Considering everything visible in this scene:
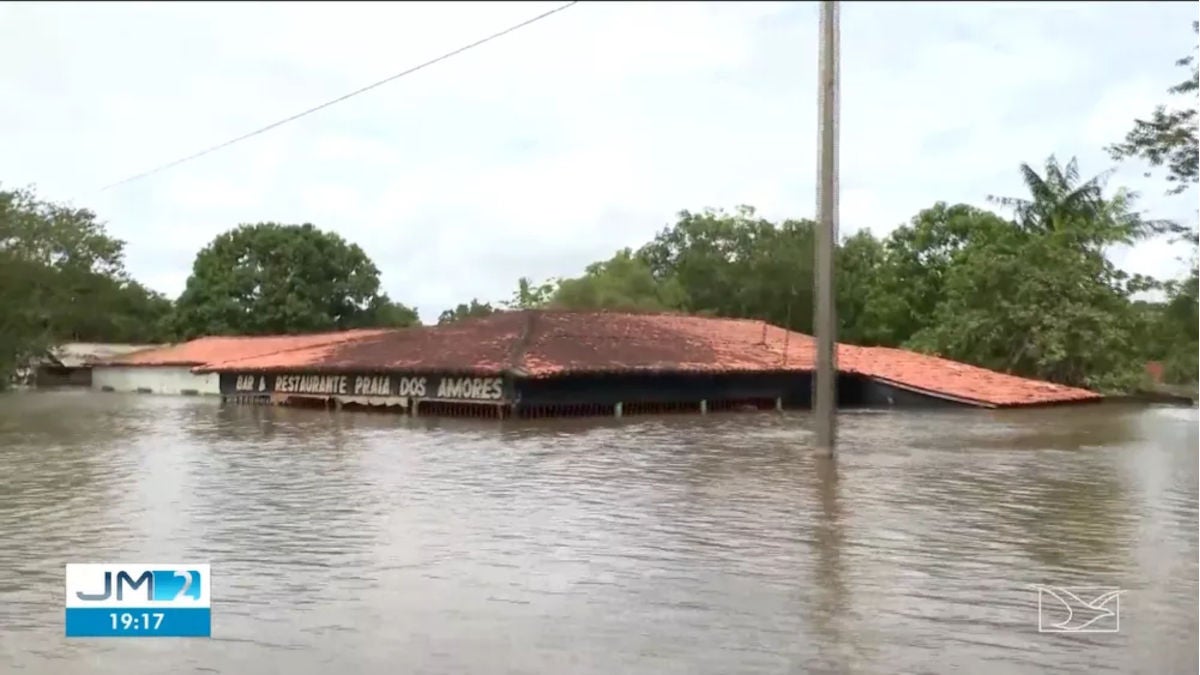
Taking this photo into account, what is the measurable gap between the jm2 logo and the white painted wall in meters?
32.1

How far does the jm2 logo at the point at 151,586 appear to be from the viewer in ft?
15.8

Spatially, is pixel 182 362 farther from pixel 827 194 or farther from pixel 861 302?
pixel 827 194

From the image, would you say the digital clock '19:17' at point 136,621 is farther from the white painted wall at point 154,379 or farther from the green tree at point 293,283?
the green tree at point 293,283

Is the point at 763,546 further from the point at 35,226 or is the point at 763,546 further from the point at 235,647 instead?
the point at 35,226

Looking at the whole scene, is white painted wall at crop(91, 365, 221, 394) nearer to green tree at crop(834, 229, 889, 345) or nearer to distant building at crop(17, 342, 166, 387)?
distant building at crop(17, 342, 166, 387)

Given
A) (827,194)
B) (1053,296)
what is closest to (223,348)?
(1053,296)

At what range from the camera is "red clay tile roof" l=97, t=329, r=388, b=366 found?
31.5 metres

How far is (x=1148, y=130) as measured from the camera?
17.3 m

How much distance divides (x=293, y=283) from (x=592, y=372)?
64.0ft

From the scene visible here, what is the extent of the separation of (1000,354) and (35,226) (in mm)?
25700

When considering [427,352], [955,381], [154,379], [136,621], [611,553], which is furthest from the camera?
[154,379]

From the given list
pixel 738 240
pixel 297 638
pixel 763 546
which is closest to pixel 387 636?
pixel 297 638

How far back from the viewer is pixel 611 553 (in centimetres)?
728

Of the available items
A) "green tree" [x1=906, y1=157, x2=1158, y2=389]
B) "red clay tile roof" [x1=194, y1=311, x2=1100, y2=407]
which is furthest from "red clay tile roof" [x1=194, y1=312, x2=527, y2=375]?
"green tree" [x1=906, y1=157, x2=1158, y2=389]
